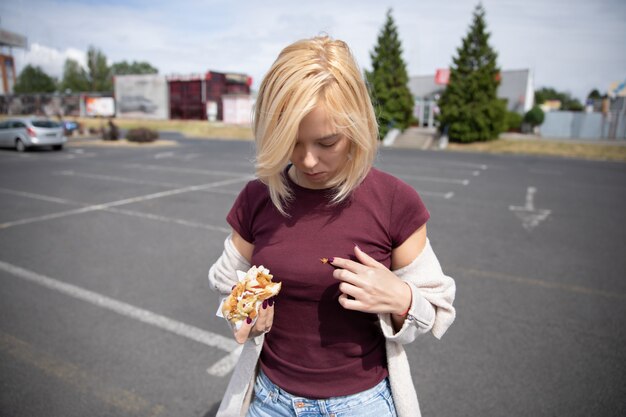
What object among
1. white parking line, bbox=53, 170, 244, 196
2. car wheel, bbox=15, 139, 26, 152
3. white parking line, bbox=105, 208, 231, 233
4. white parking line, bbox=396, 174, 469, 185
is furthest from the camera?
car wheel, bbox=15, 139, 26, 152

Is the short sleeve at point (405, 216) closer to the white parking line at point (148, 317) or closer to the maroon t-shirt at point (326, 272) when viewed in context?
Result: the maroon t-shirt at point (326, 272)

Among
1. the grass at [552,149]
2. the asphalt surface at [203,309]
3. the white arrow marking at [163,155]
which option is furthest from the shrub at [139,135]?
the grass at [552,149]

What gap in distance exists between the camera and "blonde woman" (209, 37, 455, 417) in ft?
4.15

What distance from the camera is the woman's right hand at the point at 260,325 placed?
1.37m

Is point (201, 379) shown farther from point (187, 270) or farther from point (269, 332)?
point (187, 270)

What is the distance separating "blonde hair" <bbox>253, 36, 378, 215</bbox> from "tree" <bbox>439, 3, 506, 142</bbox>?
27.8 m

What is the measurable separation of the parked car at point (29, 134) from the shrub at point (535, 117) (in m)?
33.5

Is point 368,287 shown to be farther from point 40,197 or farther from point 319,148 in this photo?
point 40,197

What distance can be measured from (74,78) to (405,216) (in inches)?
3637

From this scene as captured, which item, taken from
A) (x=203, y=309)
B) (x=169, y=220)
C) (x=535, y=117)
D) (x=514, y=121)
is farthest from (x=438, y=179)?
(x=514, y=121)

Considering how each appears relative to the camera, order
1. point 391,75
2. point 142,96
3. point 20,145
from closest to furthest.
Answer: point 20,145, point 391,75, point 142,96

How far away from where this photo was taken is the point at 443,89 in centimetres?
3862

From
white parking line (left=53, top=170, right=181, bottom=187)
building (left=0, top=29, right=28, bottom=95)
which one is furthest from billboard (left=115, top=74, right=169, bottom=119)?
white parking line (left=53, top=170, right=181, bottom=187)

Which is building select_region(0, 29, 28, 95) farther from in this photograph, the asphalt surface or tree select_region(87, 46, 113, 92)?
the asphalt surface
